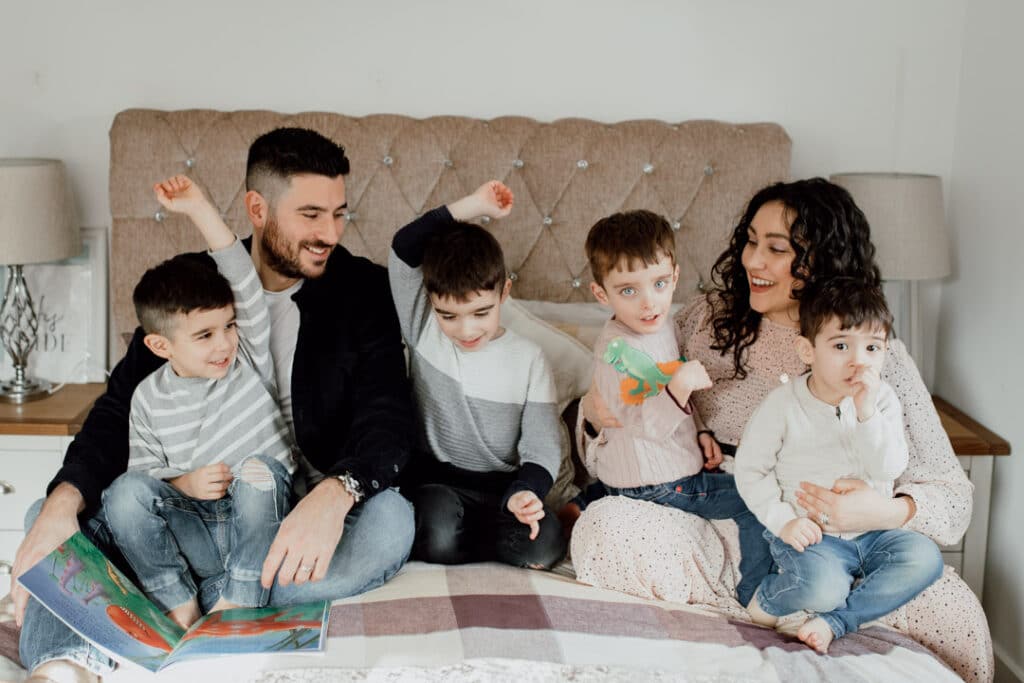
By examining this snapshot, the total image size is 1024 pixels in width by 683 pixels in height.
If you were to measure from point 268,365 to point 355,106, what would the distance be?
0.97 m

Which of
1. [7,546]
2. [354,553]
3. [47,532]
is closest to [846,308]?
[354,553]

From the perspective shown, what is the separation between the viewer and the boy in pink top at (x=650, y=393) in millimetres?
1996

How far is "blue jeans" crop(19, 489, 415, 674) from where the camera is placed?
1905 mm

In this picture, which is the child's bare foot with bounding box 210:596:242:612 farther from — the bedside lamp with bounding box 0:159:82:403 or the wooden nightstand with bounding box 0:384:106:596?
the bedside lamp with bounding box 0:159:82:403

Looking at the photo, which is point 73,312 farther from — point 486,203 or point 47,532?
point 486,203

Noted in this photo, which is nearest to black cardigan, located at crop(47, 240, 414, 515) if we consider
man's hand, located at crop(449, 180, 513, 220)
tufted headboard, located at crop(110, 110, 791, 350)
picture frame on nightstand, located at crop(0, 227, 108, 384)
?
man's hand, located at crop(449, 180, 513, 220)

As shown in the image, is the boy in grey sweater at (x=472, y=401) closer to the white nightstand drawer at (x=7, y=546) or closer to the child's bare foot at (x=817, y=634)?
the child's bare foot at (x=817, y=634)

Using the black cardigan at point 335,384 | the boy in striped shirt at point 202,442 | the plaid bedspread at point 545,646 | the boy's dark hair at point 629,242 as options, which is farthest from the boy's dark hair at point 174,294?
the boy's dark hair at point 629,242

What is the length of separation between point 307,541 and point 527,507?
16.6 inches

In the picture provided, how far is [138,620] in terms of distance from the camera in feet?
5.95

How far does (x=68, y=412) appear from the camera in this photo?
257 cm

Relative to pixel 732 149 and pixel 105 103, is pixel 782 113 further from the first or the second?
pixel 105 103

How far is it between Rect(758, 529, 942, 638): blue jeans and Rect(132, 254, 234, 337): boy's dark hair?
118 centimetres

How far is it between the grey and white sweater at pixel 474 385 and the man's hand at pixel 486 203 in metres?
0.03
